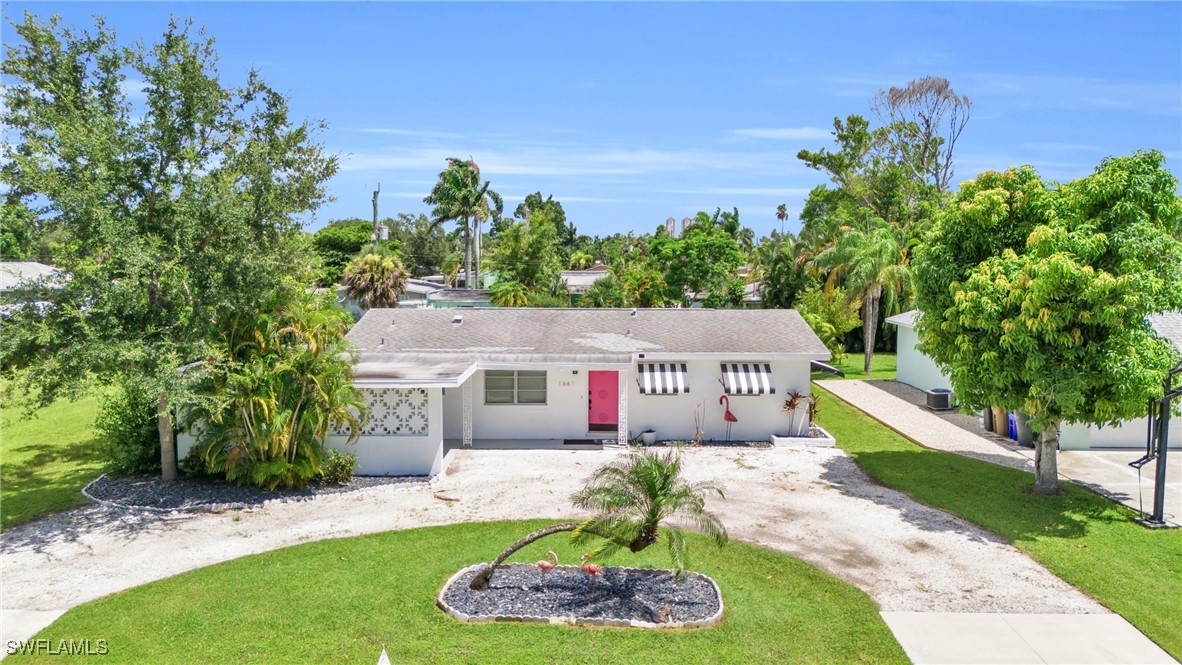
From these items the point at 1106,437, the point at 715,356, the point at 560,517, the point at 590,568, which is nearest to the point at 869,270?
the point at 1106,437

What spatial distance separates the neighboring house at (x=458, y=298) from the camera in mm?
42500

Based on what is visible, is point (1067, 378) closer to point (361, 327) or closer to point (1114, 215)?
point (1114, 215)

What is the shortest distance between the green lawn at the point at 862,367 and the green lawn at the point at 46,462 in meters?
27.5

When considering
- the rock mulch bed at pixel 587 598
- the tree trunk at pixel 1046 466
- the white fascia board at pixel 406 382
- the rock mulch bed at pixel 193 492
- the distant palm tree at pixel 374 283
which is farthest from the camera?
the distant palm tree at pixel 374 283

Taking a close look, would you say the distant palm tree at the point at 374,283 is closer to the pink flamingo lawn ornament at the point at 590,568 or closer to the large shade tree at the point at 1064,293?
the large shade tree at the point at 1064,293

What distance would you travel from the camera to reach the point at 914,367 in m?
29.9

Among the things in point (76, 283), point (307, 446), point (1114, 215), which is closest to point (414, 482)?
point (307, 446)

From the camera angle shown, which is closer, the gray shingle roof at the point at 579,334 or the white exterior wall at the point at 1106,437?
the white exterior wall at the point at 1106,437

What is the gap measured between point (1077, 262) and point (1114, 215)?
4.12ft

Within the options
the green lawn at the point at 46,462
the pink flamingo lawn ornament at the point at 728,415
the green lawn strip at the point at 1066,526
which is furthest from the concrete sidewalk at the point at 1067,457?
the green lawn at the point at 46,462

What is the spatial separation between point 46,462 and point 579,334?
14057 mm

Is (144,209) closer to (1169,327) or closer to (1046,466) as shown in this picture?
(1046,466)

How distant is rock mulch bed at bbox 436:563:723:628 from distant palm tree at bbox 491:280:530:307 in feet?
94.1

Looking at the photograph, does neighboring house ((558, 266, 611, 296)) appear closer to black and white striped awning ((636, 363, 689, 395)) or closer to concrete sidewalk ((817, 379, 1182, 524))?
concrete sidewalk ((817, 379, 1182, 524))
